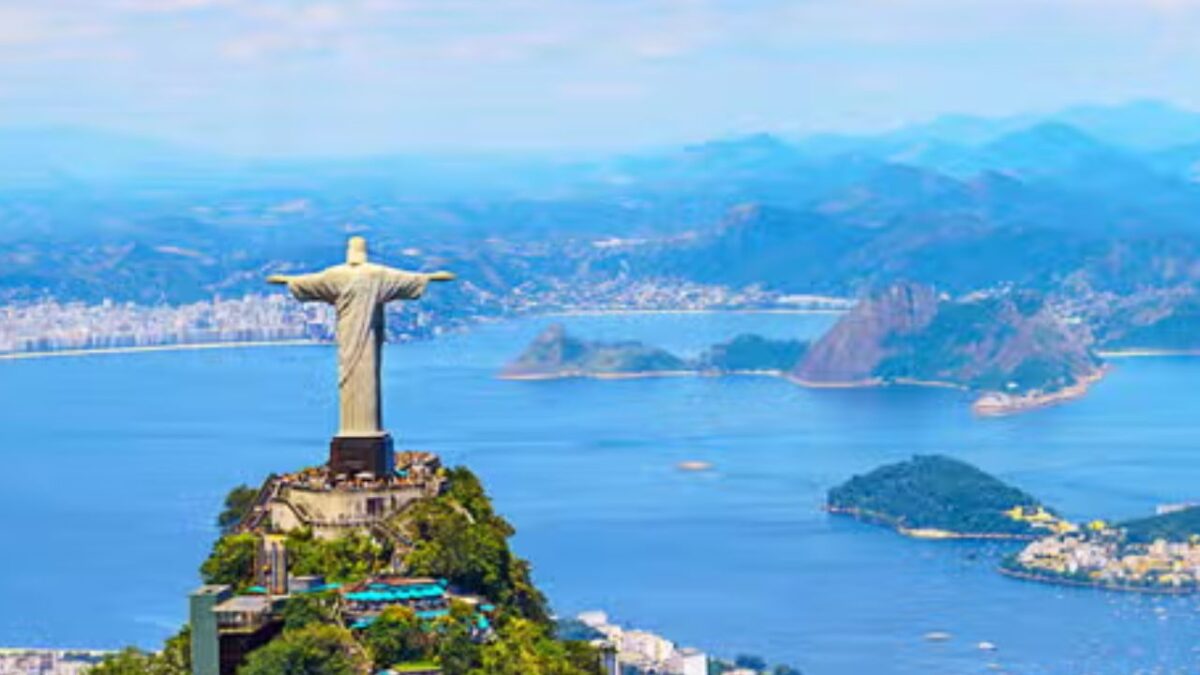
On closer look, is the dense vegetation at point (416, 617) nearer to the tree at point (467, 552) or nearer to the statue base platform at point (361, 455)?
the tree at point (467, 552)

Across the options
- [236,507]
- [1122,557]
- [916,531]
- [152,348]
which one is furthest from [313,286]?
[152,348]

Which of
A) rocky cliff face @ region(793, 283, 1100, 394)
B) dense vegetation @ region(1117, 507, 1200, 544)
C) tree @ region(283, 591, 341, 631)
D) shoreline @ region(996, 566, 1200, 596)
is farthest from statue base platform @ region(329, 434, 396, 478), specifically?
rocky cliff face @ region(793, 283, 1100, 394)

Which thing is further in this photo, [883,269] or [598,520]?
[883,269]

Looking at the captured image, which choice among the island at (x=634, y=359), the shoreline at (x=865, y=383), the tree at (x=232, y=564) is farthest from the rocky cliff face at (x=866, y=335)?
the tree at (x=232, y=564)

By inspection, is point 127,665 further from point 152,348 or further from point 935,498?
point 152,348

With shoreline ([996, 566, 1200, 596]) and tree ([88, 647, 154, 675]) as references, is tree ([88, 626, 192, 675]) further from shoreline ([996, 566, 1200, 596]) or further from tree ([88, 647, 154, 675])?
shoreline ([996, 566, 1200, 596])

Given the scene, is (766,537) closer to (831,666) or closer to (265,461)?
(265,461)

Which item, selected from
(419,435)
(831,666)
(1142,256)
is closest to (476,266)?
(1142,256)
